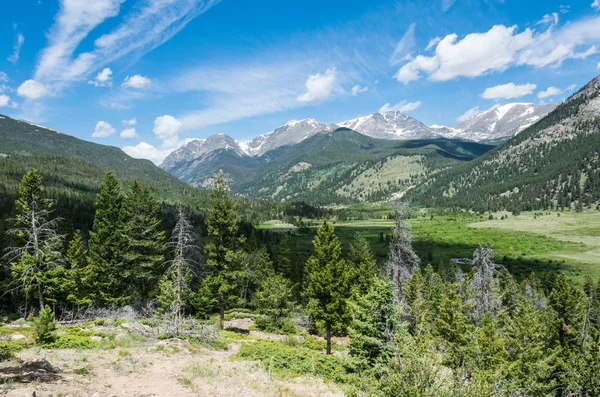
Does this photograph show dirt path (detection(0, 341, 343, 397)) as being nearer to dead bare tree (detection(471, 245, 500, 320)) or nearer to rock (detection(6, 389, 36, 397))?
rock (detection(6, 389, 36, 397))

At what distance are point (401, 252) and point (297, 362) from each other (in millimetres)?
12990

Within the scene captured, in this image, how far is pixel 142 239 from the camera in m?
37.1

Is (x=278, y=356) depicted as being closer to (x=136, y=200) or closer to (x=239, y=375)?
(x=239, y=375)

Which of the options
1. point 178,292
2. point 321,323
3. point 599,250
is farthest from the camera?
point 599,250

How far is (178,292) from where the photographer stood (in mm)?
27547

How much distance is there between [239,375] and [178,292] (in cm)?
1123

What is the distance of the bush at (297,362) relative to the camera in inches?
870

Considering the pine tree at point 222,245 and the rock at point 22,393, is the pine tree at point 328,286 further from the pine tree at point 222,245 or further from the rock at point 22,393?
the rock at point 22,393

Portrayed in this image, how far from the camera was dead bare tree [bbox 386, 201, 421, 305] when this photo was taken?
91.1 feet

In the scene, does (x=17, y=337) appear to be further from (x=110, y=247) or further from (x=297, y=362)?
(x=297, y=362)

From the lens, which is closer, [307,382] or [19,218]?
[307,382]

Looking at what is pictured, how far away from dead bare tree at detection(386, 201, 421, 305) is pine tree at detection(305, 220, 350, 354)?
17.3ft

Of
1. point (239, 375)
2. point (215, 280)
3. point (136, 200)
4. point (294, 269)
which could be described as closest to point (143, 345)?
point (239, 375)


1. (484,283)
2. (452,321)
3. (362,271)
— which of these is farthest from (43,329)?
(484,283)
